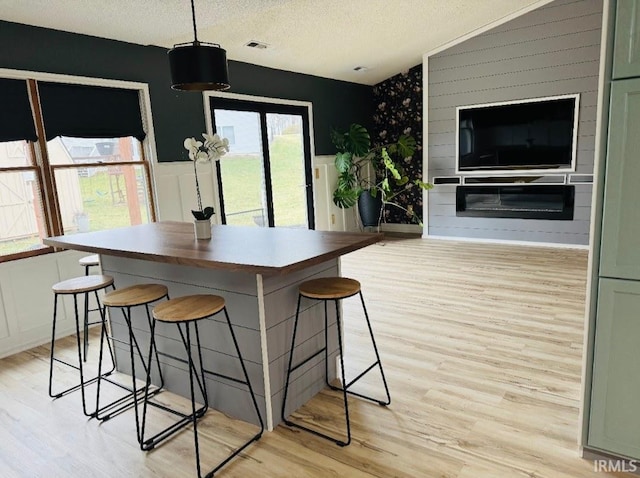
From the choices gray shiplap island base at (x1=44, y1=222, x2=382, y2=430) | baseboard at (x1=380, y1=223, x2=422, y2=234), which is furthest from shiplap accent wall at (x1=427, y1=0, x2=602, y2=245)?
gray shiplap island base at (x1=44, y1=222, x2=382, y2=430)

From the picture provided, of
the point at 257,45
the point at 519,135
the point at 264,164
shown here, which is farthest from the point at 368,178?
the point at 257,45

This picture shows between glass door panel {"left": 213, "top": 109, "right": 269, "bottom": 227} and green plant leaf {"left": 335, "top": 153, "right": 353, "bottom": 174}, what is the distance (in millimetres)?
1448

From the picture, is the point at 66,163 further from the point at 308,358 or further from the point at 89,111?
the point at 308,358

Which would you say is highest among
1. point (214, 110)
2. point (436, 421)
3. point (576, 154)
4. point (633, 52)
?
point (214, 110)

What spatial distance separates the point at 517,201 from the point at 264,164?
349 cm

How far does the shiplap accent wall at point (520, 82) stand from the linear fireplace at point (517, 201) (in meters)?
0.09

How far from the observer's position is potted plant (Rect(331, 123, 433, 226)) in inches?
270

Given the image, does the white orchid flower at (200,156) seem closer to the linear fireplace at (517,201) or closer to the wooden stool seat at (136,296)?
the wooden stool seat at (136,296)

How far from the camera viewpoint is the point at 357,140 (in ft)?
22.7

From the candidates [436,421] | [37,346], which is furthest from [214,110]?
[436,421]

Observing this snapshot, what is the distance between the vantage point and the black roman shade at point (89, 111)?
363cm

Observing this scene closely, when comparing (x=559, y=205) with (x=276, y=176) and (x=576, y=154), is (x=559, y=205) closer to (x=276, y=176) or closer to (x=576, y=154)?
(x=576, y=154)

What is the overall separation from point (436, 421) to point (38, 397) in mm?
2362

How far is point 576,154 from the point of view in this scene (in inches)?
223
